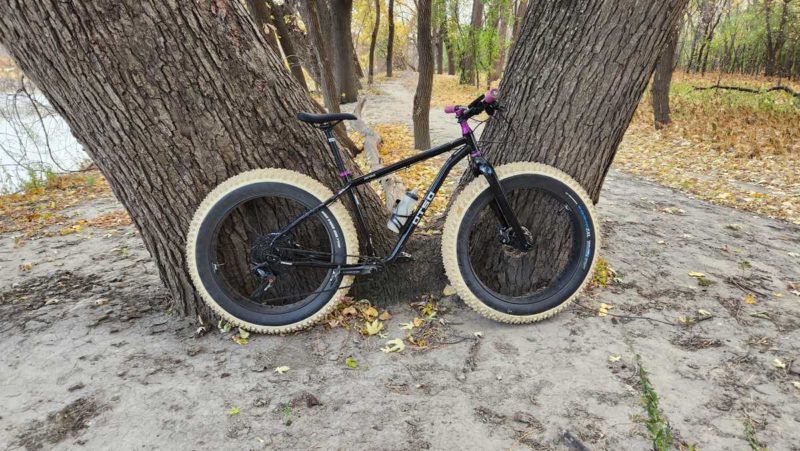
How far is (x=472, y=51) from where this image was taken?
19.2m

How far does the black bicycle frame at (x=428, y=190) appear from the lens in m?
2.80

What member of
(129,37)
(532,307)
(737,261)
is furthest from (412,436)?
(737,261)

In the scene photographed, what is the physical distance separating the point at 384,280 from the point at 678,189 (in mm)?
5416

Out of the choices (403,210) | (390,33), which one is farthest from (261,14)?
(390,33)

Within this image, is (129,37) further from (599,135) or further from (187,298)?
(599,135)

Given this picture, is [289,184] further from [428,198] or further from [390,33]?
[390,33]

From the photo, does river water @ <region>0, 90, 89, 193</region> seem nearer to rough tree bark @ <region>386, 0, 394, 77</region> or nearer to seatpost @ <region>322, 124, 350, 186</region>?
seatpost @ <region>322, 124, 350, 186</region>

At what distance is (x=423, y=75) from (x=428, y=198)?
5811 millimetres

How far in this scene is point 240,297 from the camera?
114 inches

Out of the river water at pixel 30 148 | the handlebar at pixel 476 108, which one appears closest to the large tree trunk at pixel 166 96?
the handlebar at pixel 476 108

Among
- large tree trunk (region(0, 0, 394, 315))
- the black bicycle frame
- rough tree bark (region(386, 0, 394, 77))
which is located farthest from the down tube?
rough tree bark (region(386, 0, 394, 77))

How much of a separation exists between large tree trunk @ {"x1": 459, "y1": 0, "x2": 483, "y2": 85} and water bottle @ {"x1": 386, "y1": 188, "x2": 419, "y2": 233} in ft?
56.5

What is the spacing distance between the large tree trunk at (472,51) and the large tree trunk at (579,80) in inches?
662

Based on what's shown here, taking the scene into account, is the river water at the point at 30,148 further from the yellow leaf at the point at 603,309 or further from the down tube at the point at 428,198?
the yellow leaf at the point at 603,309
